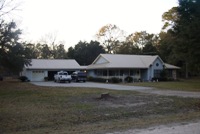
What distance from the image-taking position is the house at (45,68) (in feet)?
184

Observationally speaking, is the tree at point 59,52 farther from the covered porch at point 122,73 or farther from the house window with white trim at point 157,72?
the house window with white trim at point 157,72

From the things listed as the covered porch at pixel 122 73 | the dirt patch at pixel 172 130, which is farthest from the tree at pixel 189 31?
the covered porch at pixel 122 73

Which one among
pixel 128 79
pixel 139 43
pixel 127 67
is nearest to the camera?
pixel 128 79

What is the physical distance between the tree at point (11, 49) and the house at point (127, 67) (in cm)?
1638

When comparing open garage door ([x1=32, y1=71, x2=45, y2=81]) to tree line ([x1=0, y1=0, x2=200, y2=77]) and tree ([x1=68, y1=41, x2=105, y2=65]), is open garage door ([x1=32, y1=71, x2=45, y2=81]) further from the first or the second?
tree ([x1=68, y1=41, x2=105, y2=65])

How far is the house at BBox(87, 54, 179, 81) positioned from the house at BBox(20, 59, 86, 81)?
15.7 ft

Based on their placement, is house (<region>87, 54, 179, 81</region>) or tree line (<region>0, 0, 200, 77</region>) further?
house (<region>87, 54, 179, 81</region>)

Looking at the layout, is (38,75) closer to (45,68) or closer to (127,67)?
(45,68)

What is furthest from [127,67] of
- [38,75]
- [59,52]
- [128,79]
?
[59,52]

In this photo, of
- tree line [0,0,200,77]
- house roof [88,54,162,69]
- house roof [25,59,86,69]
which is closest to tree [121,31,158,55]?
tree line [0,0,200,77]

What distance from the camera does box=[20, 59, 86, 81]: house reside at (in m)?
56.0

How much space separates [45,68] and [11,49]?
18.2 m

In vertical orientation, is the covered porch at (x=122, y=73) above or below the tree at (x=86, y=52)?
below

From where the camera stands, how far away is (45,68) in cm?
5678
